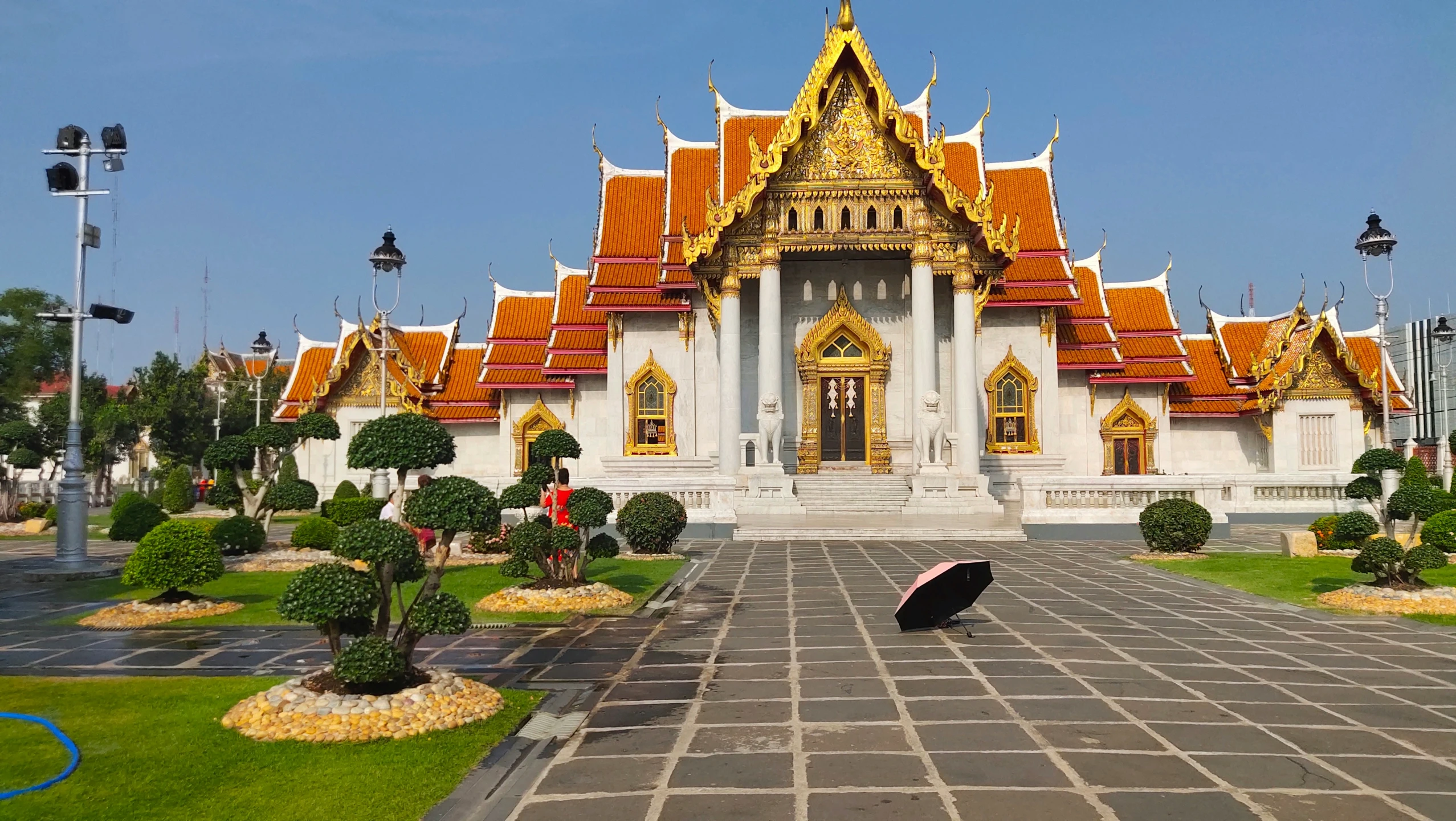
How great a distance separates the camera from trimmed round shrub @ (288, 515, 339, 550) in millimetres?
16031

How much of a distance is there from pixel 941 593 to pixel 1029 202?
2273cm

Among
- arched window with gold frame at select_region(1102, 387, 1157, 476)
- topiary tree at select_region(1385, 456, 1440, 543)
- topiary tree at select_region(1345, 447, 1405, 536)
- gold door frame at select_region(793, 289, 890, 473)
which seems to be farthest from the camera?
arched window with gold frame at select_region(1102, 387, 1157, 476)

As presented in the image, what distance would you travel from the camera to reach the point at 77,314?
15.2 metres

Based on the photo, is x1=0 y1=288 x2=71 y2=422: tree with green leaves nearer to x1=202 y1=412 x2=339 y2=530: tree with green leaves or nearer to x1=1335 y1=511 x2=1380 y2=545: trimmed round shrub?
x1=202 y1=412 x2=339 y2=530: tree with green leaves

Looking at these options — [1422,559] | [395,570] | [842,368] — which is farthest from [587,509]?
[842,368]

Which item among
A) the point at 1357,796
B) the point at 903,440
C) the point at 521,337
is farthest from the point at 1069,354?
the point at 1357,796

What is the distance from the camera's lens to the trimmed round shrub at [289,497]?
55.1 ft

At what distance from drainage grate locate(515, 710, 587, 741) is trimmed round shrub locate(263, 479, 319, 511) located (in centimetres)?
1218

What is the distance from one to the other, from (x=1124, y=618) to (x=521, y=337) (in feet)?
77.3

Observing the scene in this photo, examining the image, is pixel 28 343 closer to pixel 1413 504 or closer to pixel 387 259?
pixel 387 259

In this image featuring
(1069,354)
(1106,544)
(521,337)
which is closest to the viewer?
(1106,544)

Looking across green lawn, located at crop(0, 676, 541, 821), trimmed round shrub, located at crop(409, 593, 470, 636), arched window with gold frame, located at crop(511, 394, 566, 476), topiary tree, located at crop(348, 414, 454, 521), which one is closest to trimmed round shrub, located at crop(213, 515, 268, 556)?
green lawn, located at crop(0, 676, 541, 821)

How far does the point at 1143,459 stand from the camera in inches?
1121

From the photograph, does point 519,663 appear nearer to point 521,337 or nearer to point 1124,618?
point 1124,618
